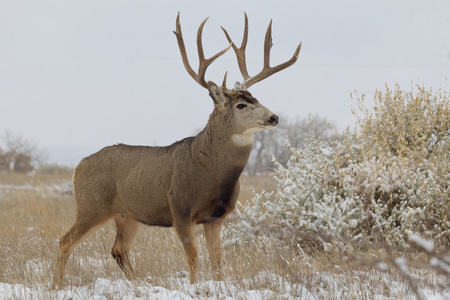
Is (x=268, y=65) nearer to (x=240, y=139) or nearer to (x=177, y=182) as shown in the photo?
(x=240, y=139)

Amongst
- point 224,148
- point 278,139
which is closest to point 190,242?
point 224,148

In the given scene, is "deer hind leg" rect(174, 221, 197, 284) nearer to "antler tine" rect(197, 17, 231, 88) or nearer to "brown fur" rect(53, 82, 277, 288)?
"brown fur" rect(53, 82, 277, 288)

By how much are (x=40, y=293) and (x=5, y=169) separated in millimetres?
41857

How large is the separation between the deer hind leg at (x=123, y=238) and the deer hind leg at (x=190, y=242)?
129 cm

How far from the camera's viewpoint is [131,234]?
6188 mm

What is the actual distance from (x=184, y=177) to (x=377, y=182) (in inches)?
122

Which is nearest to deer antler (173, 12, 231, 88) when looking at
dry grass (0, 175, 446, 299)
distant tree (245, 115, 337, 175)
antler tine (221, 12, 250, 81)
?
antler tine (221, 12, 250, 81)

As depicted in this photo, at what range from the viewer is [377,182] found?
6.85 m

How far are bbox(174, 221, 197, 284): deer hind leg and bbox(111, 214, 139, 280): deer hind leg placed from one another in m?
1.29

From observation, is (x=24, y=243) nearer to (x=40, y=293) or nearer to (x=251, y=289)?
(x=40, y=293)

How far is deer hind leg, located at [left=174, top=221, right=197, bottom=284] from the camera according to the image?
16.1 ft

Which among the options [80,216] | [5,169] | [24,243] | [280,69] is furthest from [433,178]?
[5,169]

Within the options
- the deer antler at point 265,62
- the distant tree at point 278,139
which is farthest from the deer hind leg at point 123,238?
the distant tree at point 278,139

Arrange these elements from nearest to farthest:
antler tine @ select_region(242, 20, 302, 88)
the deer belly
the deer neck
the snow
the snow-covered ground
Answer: the snow-covered ground, the snow, the deer belly, the deer neck, antler tine @ select_region(242, 20, 302, 88)
